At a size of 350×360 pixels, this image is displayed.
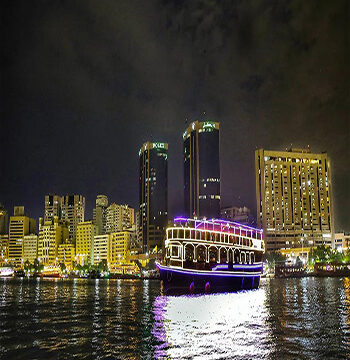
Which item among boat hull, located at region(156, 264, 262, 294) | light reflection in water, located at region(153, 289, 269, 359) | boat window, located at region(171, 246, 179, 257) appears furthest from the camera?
boat window, located at region(171, 246, 179, 257)

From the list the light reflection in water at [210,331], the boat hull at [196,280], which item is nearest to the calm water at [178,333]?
the light reflection in water at [210,331]

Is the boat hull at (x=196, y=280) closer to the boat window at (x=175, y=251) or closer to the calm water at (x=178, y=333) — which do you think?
the boat window at (x=175, y=251)

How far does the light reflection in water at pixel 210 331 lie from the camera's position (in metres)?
26.9

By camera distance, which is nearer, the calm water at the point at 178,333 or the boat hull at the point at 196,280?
the calm water at the point at 178,333

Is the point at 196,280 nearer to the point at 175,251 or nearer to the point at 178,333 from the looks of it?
the point at 175,251

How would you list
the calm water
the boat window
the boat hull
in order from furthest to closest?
the boat window → the boat hull → the calm water

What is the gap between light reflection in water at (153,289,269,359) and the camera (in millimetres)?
26875

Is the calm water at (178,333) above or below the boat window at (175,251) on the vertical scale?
below

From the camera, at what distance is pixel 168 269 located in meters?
76.7

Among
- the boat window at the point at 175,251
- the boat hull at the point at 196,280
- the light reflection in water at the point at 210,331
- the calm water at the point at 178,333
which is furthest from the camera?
the boat window at the point at 175,251

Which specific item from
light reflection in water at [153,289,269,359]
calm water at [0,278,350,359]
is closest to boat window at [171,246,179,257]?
light reflection in water at [153,289,269,359]

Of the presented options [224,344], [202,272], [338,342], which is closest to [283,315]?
[338,342]

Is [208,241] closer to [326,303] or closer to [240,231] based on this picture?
[240,231]

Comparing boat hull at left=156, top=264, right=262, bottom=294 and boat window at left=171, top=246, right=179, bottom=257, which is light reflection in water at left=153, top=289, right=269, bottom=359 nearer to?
boat hull at left=156, top=264, right=262, bottom=294
